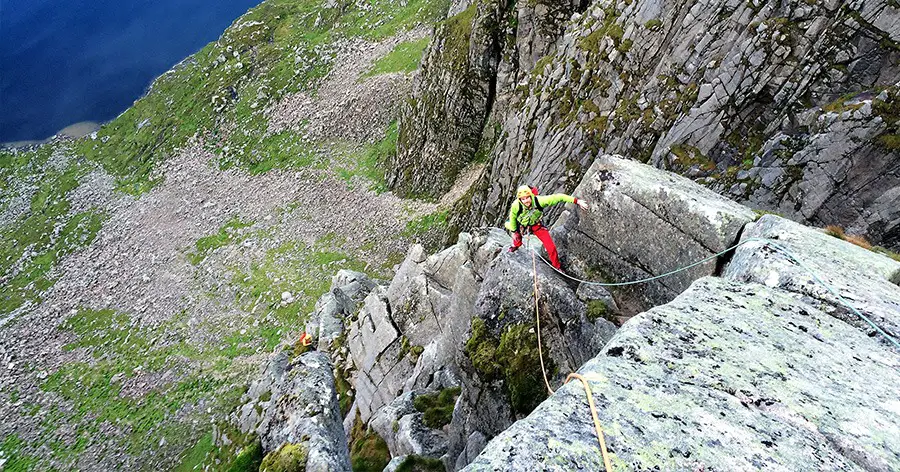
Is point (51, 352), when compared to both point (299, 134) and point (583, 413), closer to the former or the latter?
point (299, 134)

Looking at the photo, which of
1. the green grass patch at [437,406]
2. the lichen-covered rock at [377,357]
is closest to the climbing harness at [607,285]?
the green grass patch at [437,406]

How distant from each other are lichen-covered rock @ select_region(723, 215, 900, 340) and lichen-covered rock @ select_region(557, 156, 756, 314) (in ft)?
3.27

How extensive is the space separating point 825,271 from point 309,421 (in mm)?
14029

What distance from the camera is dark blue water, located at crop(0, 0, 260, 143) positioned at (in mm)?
90312

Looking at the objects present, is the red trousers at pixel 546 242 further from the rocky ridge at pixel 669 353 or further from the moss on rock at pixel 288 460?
the moss on rock at pixel 288 460

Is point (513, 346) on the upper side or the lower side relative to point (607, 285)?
lower

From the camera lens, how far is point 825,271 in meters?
9.15

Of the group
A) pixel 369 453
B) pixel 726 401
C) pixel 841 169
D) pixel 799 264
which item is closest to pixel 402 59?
pixel 841 169

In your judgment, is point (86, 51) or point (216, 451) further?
point (86, 51)

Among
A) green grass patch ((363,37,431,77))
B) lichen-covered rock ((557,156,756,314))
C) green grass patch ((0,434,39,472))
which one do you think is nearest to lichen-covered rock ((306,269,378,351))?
lichen-covered rock ((557,156,756,314))

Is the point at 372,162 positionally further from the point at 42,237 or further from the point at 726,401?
the point at 726,401

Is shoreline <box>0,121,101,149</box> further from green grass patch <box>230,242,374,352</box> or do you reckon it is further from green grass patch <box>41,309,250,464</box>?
green grass patch <box>230,242,374,352</box>

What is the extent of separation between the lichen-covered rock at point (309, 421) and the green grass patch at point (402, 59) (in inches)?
1742

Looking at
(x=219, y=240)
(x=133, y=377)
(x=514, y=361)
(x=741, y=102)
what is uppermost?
(x=741, y=102)
